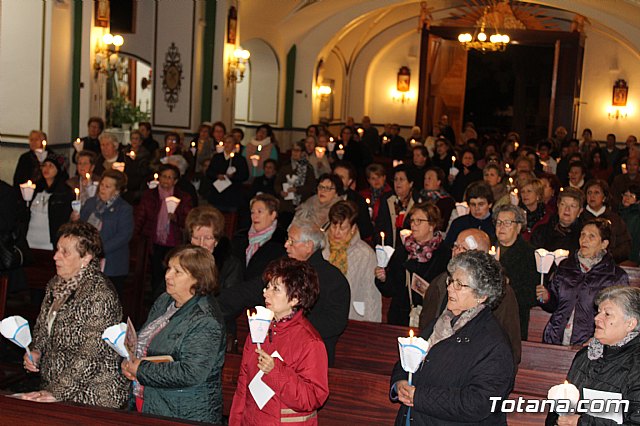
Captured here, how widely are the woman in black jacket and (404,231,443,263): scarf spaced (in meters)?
3.22

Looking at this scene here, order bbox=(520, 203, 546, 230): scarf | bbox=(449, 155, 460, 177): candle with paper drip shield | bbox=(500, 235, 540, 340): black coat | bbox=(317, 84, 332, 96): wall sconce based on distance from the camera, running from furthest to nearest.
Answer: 1. bbox=(317, 84, 332, 96): wall sconce
2. bbox=(449, 155, 460, 177): candle with paper drip shield
3. bbox=(520, 203, 546, 230): scarf
4. bbox=(500, 235, 540, 340): black coat

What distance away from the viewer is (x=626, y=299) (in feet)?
12.7

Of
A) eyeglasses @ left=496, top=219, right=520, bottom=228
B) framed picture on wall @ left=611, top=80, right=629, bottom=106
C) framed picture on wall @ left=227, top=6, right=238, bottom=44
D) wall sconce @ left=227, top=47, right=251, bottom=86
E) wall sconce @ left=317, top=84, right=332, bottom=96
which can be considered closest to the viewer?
eyeglasses @ left=496, top=219, right=520, bottom=228

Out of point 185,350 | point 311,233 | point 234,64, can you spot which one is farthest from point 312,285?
point 234,64

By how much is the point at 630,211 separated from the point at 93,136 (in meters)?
6.48

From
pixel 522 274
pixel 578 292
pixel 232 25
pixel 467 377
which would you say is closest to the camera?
pixel 467 377

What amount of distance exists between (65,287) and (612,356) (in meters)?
2.43

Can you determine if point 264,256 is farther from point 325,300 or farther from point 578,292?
point 578,292

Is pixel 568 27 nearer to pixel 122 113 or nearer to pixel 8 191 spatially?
pixel 122 113

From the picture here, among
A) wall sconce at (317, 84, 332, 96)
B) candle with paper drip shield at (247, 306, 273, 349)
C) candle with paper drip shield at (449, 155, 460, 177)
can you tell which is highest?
wall sconce at (317, 84, 332, 96)

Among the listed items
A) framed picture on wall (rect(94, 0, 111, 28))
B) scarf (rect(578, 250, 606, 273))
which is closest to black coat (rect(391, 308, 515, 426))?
scarf (rect(578, 250, 606, 273))

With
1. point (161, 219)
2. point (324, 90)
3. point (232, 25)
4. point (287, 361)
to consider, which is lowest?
point (287, 361)

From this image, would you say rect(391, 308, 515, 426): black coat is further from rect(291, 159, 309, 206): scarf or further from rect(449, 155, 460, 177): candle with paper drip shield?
rect(449, 155, 460, 177): candle with paper drip shield

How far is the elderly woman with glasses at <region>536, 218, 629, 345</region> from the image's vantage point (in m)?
5.54
